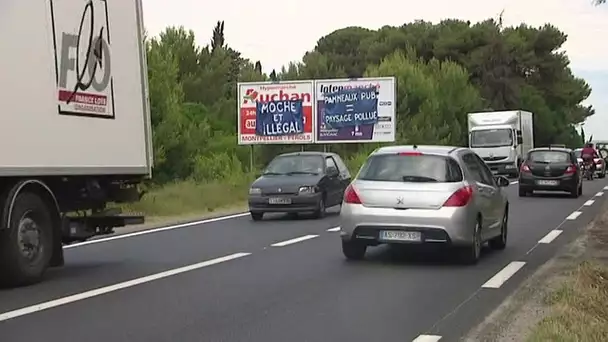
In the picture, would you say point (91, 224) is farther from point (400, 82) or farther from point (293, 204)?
point (400, 82)

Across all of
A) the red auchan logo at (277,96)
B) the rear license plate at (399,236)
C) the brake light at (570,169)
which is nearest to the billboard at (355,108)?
the red auchan logo at (277,96)

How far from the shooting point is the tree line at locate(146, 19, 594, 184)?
38938mm

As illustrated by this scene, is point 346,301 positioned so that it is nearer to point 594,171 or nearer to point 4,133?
point 4,133

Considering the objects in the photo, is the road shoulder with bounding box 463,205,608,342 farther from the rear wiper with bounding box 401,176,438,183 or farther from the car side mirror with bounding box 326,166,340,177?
the car side mirror with bounding box 326,166,340,177

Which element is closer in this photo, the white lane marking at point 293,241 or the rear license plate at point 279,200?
the white lane marking at point 293,241

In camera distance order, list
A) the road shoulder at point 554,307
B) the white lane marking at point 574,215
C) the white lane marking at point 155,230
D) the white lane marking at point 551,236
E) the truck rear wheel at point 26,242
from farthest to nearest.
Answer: the white lane marking at point 574,215 < the white lane marking at point 551,236 < the white lane marking at point 155,230 < the truck rear wheel at point 26,242 < the road shoulder at point 554,307

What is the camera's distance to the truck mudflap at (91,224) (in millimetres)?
12727

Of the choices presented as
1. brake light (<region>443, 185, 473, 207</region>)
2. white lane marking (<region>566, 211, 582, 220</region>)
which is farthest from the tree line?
brake light (<region>443, 185, 473, 207</region>)

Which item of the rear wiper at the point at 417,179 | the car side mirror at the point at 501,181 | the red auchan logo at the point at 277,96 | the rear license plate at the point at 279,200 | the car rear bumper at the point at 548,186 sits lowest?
the car rear bumper at the point at 548,186

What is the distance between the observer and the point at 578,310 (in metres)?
9.23

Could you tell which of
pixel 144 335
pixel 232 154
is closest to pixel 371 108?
pixel 232 154

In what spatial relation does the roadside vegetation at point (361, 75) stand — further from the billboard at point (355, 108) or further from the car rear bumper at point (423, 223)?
the car rear bumper at point (423, 223)

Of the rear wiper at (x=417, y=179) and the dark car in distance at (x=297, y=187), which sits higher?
the rear wiper at (x=417, y=179)

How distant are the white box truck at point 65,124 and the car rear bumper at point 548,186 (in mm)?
20631
